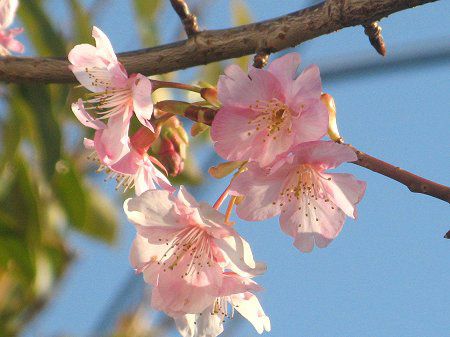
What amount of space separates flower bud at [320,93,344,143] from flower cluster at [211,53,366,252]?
0.02 m

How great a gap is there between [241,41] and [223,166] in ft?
0.60

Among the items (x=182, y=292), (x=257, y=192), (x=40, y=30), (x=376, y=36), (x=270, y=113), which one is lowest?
(x=182, y=292)

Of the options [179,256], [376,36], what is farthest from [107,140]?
[376,36]

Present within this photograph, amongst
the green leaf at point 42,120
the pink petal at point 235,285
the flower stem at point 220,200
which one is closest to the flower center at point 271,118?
the flower stem at point 220,200

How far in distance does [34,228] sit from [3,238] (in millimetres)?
73

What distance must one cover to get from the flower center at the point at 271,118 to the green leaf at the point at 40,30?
2.76ft

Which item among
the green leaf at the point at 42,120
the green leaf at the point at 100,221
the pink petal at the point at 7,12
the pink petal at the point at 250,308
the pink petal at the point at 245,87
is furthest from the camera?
the green leaf at the point at 100,221

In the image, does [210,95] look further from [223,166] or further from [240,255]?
[240,255]

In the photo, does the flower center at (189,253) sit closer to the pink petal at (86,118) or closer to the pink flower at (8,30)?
the pink petal at (86,118)

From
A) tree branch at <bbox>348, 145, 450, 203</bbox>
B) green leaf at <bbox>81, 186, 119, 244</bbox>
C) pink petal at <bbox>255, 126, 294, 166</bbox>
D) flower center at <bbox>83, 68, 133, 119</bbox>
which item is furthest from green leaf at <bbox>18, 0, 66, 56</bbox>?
tree branch at <bbox>348, 145, 450, 203</bbox>

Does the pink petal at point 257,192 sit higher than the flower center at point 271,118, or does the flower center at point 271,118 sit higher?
the flower center at point 271,118

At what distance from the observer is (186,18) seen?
1302 mm

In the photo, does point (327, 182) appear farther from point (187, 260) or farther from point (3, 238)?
point (3, 238)

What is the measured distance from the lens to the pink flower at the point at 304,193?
116 centimetres
